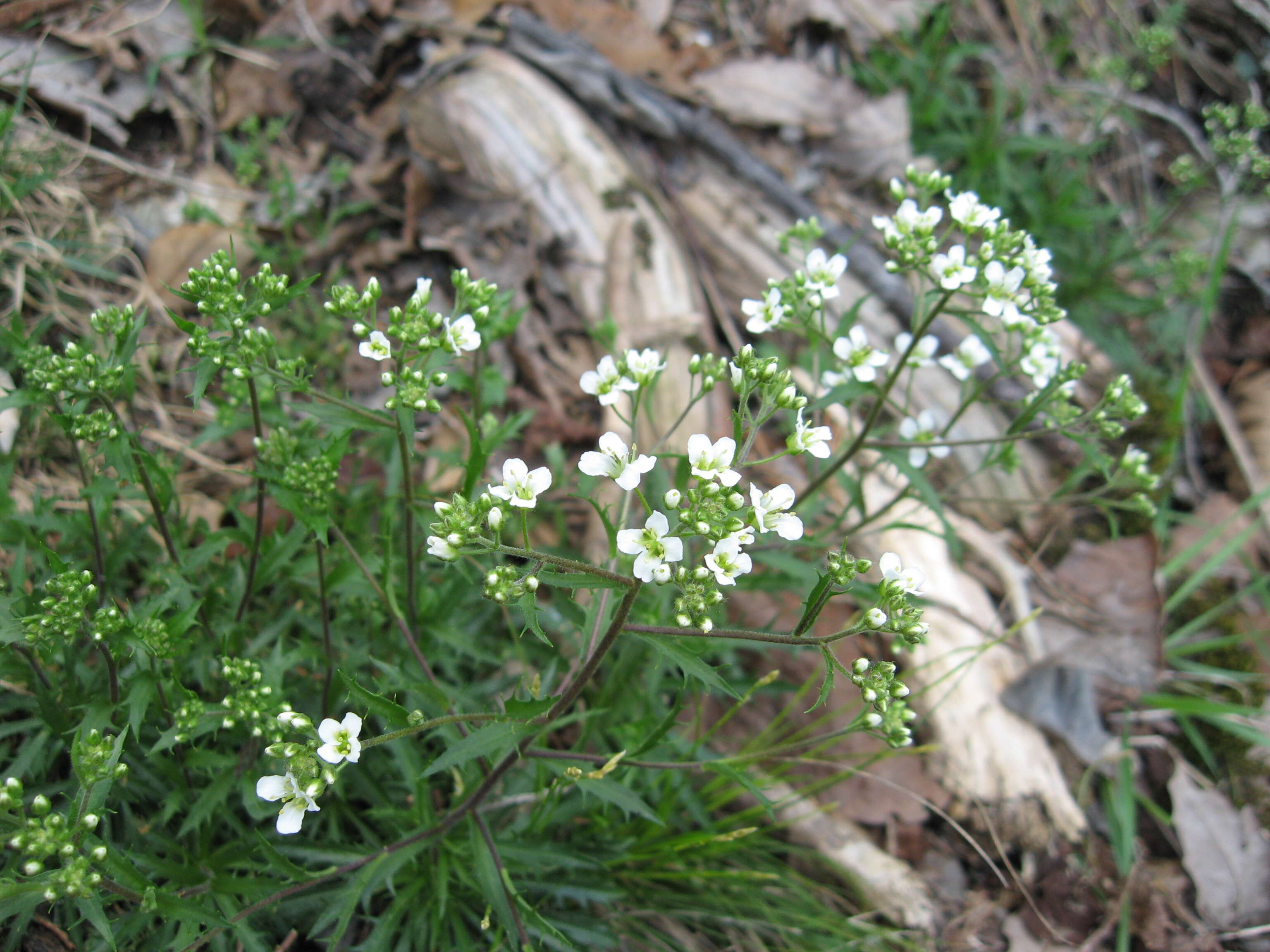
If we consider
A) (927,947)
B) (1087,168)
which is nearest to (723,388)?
(927,947)

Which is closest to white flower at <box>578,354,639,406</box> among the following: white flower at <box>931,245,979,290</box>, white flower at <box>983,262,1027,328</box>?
white flower at <box>931,245,979,290</box>

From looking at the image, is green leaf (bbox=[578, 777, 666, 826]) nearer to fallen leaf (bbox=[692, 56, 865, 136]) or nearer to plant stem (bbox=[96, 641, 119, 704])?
plant stem (bbox=[96, 641, 119, 704])

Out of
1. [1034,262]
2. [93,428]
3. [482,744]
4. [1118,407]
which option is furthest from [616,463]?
[1118,407]

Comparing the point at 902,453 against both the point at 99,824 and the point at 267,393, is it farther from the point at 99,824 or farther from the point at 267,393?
the point at 99,824

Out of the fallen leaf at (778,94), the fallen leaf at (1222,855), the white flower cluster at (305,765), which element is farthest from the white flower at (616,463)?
the fallen leaf at (778,94)

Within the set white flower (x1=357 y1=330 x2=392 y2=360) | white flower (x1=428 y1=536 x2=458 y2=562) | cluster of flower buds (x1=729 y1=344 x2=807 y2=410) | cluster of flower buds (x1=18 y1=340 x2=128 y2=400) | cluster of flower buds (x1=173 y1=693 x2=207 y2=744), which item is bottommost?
cluster of flower buds (x1=173 y1=693 x2=207 y2=744)

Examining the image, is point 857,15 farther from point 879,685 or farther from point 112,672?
point 112,672

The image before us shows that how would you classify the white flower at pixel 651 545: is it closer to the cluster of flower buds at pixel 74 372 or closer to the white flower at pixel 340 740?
the white flower at pixel 340 740
